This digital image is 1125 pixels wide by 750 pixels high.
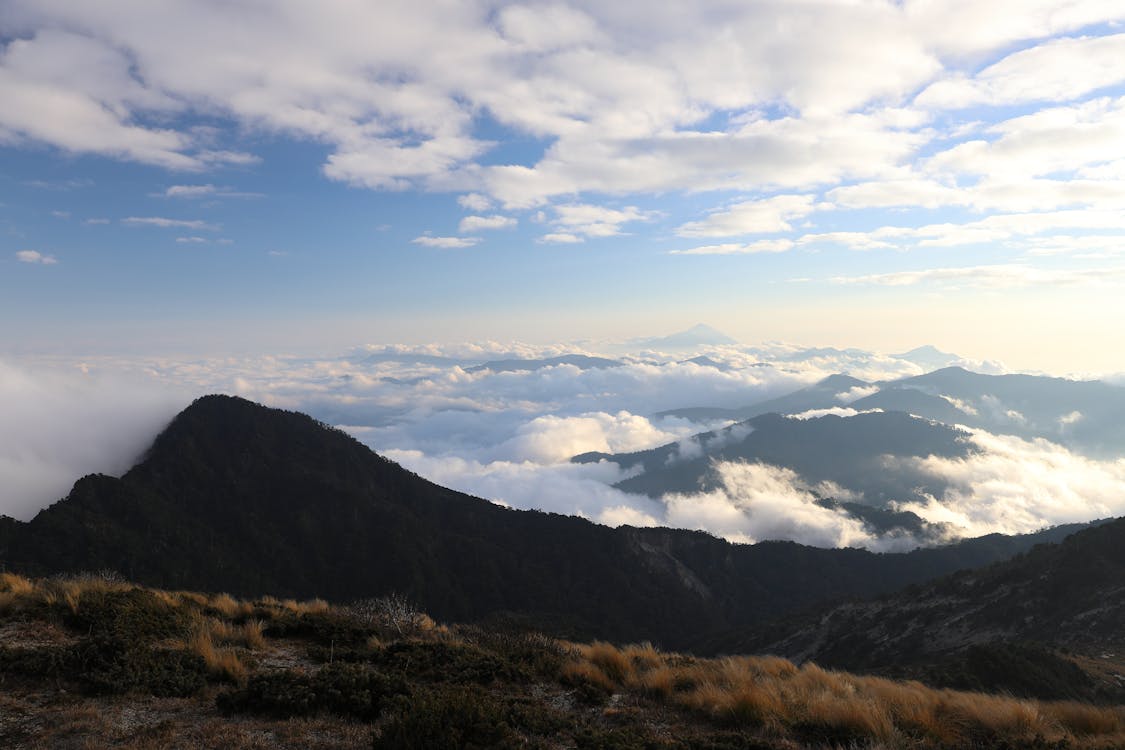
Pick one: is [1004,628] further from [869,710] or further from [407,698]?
[407,698]

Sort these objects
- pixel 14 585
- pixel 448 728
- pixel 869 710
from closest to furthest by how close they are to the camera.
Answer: pixel 448 728
pixel 869 710
pixel 14 585

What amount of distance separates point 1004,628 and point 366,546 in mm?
147007

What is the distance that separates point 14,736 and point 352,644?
6660mm

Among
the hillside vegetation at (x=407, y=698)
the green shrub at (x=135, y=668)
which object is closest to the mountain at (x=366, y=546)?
the hillside vegetation at (x=407, y=698)

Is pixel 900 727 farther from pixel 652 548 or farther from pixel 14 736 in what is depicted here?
pixel 652 548

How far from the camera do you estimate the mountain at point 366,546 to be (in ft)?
433

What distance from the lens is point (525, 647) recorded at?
1399cm

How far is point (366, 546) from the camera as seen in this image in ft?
527

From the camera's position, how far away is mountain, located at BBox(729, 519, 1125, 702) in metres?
32.9

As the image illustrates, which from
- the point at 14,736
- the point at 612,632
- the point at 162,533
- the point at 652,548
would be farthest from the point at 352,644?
the point at 652,548

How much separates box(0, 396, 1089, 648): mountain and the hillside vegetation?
391 feet

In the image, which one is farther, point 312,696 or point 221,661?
point 221,661

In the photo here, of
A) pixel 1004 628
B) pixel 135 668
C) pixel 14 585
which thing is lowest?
pixel 1004 628

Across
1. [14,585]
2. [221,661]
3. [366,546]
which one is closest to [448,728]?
[221,661]
